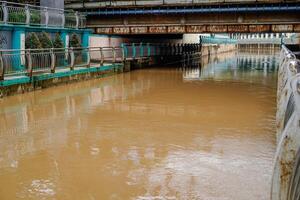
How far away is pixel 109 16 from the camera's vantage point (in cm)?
2680

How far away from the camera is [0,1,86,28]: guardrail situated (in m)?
18.1

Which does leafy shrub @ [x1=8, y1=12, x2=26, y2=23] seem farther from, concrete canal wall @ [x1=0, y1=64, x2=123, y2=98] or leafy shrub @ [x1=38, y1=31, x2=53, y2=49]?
concrete canal wall @ [x1=0, y1=64, x2=123, y2=98]

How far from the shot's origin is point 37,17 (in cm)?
2031

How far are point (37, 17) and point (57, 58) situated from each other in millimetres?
3542

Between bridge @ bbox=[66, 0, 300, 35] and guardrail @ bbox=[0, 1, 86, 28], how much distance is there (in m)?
1.68

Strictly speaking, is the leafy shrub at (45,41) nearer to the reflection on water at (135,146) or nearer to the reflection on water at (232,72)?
the reflection on water at (135,146)

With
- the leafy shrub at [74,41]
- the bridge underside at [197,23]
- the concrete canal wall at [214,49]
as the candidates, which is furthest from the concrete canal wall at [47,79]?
the concrete canal wall at [214,49]

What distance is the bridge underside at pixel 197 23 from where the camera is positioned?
23469 millimetres

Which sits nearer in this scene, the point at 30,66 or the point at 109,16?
the point at 30,66

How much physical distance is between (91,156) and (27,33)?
1304 centimetres

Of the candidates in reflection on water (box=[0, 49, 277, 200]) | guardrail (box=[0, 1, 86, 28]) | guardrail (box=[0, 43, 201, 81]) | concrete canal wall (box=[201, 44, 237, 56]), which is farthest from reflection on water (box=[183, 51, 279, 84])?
concrete canal wall (box=[201, 44, 237, 56])

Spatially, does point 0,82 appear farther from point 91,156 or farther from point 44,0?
point 44,0

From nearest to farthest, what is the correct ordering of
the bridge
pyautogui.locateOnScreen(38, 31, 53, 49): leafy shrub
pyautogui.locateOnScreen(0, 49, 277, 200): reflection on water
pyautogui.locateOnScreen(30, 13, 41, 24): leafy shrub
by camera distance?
pyautogui.locateOnScreen(0, 49, 277, 200): reflection on water < pyautogui.locateOnScreen(38, 31, 53, 49): leafy shrub < pyautogui.locateOnScreen(30, 13, 41, 24): leafy shrub < the bridge

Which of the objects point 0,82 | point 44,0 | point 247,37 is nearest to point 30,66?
point 0,82
